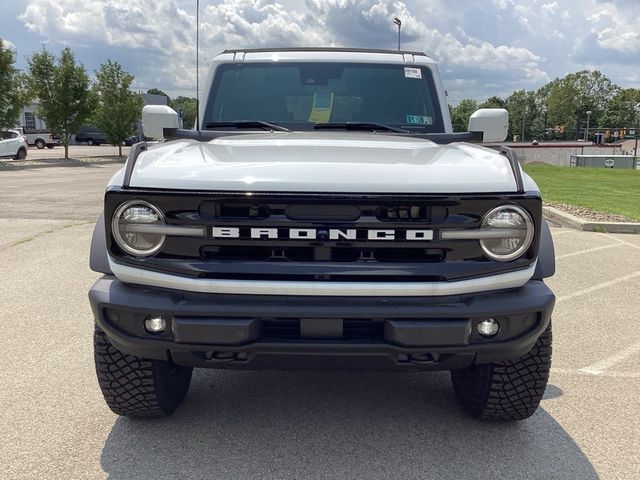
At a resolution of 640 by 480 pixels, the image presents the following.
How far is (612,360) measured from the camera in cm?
402

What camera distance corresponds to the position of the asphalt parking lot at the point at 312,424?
2.66m

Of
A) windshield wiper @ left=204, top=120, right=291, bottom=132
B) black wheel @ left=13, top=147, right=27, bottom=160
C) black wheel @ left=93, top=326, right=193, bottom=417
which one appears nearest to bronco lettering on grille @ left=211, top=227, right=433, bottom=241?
black wheel @ left=93, top=326, right=193, bottom=417

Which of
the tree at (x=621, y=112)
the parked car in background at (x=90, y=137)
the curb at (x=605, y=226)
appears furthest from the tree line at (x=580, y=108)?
the curb at (x=605, y=226)

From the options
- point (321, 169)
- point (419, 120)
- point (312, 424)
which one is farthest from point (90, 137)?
point (321, 169)

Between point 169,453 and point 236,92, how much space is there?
236 cm

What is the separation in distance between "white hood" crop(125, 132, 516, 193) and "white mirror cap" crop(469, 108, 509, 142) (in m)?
0.85

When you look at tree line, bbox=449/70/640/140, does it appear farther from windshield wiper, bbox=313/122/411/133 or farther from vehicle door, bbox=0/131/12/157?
windshield wiper, bbox=313/122/411/133

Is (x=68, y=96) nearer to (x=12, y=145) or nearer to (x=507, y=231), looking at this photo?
(x=12, y=145)

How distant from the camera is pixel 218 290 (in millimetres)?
2352

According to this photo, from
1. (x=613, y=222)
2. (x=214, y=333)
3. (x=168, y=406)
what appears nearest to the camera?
(x=214, y=333)

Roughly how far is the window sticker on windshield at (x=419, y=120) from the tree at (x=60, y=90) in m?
28.4

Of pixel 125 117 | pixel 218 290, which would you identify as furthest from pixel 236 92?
pixel 125 117

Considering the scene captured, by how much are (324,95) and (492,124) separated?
1.12m

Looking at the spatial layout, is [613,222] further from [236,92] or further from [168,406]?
[168,406]
